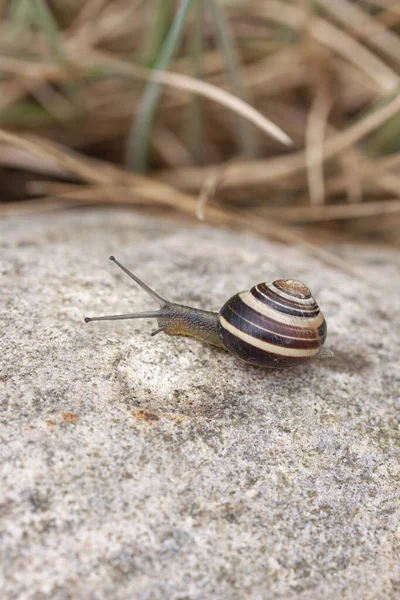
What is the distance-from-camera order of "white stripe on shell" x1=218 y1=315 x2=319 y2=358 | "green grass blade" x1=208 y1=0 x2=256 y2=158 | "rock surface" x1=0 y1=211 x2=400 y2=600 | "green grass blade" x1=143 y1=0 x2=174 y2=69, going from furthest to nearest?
"green grass blade" x1=143 y1=0 x2=174 y2=69, "green grass blade" x1=208 y1=0 x2=256 y2=158, "white stripe on shell" x1=218 y1=315 x2=319 y2=358, "rock surface" x1=0 y1=211 x2=400 y2=600

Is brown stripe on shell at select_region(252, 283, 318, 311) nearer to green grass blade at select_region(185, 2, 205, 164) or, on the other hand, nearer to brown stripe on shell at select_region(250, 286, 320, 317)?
brown stripe on shell at select_region(250, 286, 320, 317)

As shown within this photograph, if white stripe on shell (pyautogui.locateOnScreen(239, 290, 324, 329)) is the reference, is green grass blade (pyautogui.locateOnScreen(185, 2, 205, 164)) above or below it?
above

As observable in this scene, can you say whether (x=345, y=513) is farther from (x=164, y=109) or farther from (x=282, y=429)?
(x=164, y=109)

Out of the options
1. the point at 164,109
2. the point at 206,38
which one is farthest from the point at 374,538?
the point at 206,38

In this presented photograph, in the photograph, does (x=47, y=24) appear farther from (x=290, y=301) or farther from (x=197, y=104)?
(x=290, y=301)

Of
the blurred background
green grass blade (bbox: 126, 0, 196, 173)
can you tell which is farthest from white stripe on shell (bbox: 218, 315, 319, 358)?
green grass blade (bbox: 126, 0, 196, 173)
